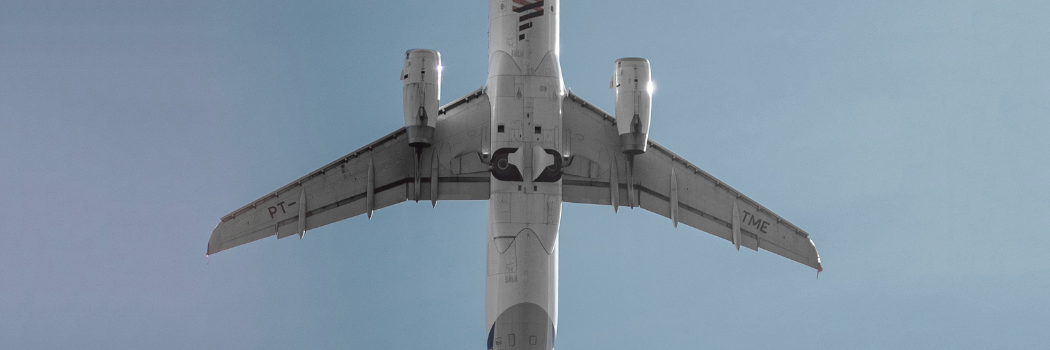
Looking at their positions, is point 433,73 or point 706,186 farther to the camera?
point 706,186

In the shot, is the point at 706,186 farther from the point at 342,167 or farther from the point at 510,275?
the point at 342,167

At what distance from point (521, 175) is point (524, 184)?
1.29 feet

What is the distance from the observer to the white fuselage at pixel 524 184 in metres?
43.9

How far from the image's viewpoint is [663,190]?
48.8m

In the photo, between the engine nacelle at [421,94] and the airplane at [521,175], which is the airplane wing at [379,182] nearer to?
the airplane at [521,175]

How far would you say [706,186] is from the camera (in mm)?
49531

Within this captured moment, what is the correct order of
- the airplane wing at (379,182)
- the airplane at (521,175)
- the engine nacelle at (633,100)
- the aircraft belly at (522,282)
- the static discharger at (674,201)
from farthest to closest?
the static discharger at (674,201) < the airplane wing at (379,182) < the engine nacelle at (633,100) < the airplane at (521,175) < the aircraft belly at (522,282)

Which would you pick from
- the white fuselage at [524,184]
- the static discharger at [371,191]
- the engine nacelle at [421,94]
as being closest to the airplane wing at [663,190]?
the white fuselage at [524,184]

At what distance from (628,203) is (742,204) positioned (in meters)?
4.95

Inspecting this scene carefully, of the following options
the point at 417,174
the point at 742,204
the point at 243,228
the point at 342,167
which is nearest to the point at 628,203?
the point at 742,204

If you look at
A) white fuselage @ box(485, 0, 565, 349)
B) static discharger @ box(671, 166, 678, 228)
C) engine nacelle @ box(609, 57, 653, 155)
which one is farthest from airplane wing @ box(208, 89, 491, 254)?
static discharger @ box(671, 166, 678, 228)

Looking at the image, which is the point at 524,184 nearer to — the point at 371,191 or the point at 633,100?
the point at 633,100

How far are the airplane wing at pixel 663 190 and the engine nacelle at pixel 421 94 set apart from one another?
532 cm

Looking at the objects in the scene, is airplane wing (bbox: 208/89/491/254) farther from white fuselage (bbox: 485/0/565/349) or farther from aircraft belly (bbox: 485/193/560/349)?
aircraft belly (bbox: 485/193/560/349)
